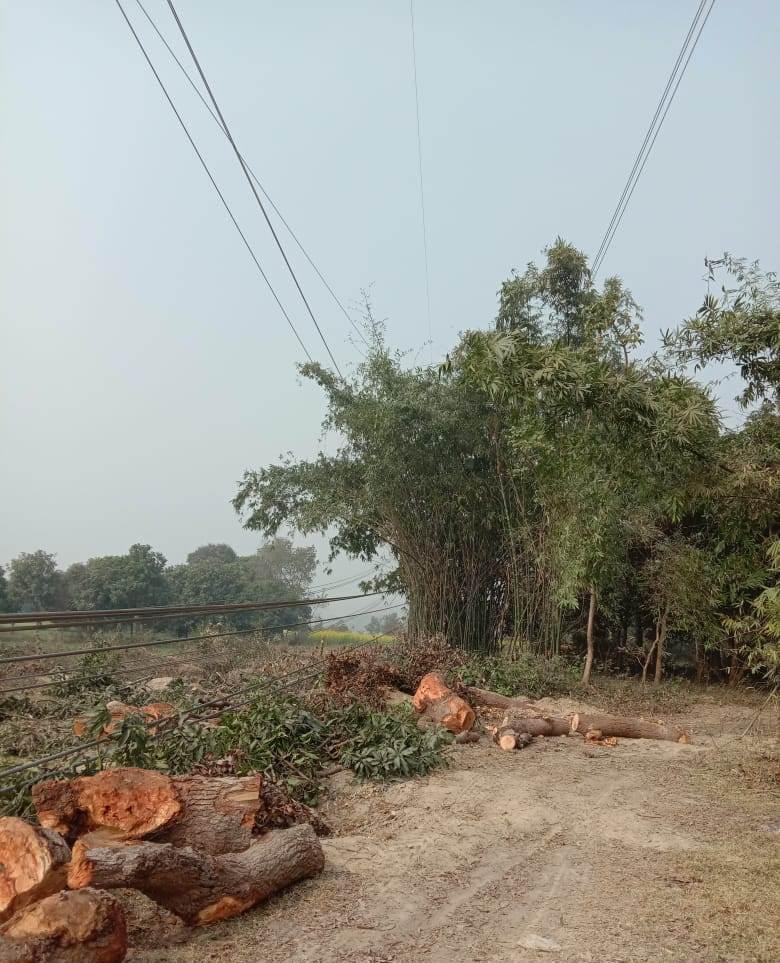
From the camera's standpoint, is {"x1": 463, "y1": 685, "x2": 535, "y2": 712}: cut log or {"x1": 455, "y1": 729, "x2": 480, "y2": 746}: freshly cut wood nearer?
{"x1": 455, "y1": 729, "x2": 480, "y2": 746}: freshly cut wood

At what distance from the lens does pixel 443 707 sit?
504 cm

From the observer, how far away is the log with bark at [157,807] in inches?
94.3

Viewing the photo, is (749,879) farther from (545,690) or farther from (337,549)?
(337,549)

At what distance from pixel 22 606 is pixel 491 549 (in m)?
9.79

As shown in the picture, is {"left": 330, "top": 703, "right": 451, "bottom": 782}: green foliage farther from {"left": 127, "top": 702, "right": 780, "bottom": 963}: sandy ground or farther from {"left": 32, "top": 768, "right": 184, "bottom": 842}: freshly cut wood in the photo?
{"left": 32, "top": 768, "right": 184, "bottom": 842}: freshly cut wood

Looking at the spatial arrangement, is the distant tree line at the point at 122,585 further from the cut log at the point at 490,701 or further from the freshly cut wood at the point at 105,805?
the freshly cut wood at the point at 105,805

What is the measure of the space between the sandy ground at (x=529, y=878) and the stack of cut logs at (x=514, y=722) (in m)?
0.57

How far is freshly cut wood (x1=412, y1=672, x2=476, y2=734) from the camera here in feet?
16.3

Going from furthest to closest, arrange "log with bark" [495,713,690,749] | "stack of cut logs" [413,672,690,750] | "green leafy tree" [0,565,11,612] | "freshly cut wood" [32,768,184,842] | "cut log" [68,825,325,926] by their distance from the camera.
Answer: "green leafy tree" [0,565,11,612] < "log with bark" [495,713,690,749] < "stack of cut logs" [413,672,690,750] < "freshly cut wood" [32,768,184,842] < "cut log" [68,825,325,926]

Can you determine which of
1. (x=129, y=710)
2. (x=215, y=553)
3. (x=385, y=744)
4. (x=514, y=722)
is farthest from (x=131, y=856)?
(x=215, y=553)

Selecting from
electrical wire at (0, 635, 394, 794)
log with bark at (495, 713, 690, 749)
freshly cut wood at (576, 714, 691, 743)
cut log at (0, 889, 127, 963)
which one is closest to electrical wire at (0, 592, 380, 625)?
electrical wire at (0, 635, 394, 794)

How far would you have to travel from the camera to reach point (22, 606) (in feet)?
45.4

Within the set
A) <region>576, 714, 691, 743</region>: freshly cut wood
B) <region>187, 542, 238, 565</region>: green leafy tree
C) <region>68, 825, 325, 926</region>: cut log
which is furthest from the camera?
<region>187, 542, 238, 565</region>: green leafy tree

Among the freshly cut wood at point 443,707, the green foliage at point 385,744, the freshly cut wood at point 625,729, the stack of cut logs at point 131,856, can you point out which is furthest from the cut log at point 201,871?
the freshly cut wood at point 625,729
